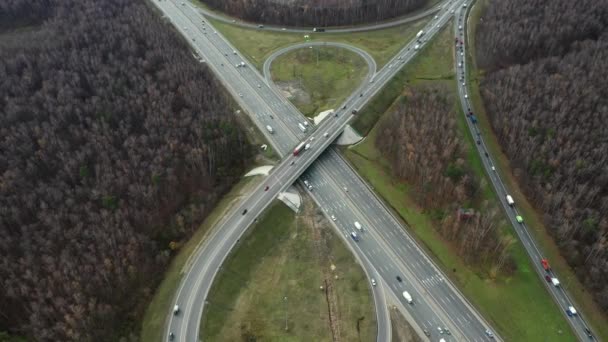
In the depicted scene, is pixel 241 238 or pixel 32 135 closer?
pixel 241 238

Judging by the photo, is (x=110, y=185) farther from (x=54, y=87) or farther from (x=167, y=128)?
(x=54, y=87)

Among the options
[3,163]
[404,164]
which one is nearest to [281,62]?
[404,164]

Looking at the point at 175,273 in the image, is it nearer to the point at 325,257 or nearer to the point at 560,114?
the point at 325,257

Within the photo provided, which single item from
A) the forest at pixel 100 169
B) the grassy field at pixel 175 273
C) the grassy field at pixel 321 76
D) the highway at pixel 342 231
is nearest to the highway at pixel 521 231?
the highway at pixel 342 231

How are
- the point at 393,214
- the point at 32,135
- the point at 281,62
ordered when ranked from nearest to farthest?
the point at 393,214 → the point at 32,135 → the point at 281,62

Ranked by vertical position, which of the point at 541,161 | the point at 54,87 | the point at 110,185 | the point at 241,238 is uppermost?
the point at 54,87

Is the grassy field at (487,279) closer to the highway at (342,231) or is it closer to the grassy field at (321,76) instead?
the highway at (342,231)
